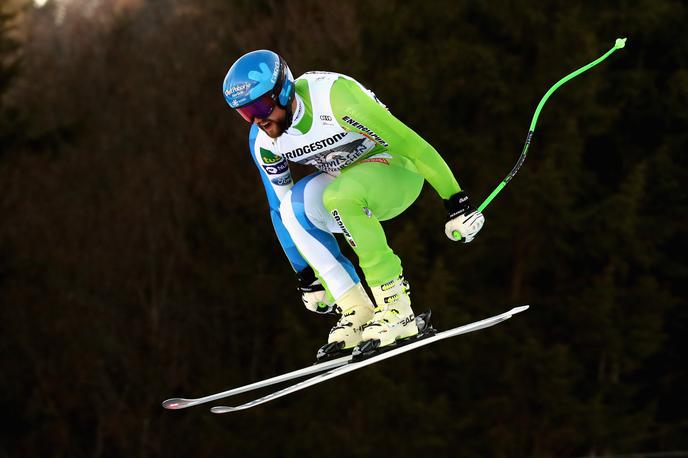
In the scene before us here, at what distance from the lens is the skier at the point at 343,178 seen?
620cm

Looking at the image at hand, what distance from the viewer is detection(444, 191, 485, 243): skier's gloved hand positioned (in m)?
6.33

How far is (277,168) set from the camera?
6.72m

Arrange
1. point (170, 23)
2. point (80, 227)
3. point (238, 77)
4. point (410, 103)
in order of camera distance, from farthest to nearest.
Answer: point (170, 23) < point (80, 227) < point (410, 103) < point (238, 77)

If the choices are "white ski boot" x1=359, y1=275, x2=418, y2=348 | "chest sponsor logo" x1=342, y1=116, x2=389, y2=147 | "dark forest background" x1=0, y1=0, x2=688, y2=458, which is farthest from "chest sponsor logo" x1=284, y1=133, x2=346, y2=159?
"dark forest background" x1=0, y1=0, x2=688, y2=458

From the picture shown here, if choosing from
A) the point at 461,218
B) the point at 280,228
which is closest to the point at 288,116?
the point at 280,228

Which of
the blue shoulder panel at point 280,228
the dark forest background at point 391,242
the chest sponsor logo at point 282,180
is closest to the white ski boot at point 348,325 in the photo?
the blue shoulder panel at point 280,228

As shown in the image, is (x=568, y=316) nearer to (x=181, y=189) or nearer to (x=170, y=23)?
(x=181, y=189)

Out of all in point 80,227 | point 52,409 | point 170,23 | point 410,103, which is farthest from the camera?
point 170,23

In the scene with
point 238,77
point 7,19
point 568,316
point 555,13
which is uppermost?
point 7,19

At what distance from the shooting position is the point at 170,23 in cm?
3384

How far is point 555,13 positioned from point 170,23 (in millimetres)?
12863

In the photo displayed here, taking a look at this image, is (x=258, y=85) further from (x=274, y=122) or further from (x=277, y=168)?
(x=277, y=168)

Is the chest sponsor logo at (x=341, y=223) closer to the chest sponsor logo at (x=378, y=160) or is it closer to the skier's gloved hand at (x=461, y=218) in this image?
the chest sponsor logo at (x=378, y=160)

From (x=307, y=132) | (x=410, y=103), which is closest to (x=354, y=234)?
(x=307, y=132)
